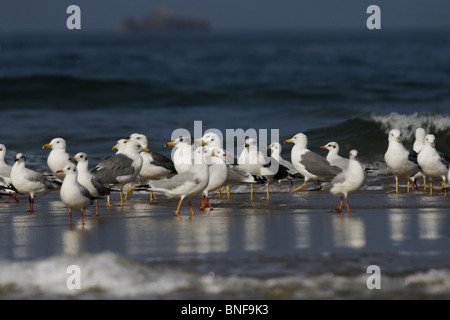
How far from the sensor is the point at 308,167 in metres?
11.8

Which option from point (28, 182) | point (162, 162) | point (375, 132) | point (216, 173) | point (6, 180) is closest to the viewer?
point (216, 173)

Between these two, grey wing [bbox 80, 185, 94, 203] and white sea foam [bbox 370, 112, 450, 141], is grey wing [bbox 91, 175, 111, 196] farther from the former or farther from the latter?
white sea foam [bbox 370, 112, 450, 141]

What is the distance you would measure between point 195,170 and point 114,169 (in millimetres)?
1578

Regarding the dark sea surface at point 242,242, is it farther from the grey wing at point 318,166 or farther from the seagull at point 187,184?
the grey wing at point 318,166

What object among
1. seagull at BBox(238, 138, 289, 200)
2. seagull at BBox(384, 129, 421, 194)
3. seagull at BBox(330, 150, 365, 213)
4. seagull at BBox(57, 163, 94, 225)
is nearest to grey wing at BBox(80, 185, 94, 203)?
seagull at BBox(57, 163, 94, 225)

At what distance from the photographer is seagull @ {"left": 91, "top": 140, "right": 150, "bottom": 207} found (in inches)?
421

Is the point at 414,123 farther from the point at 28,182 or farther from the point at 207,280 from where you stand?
the point at 207,280

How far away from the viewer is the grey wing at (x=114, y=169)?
10.7 meters

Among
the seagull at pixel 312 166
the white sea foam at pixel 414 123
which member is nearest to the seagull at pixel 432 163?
the seagull at pixel 312 166

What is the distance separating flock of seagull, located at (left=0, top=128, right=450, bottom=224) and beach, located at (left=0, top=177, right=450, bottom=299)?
0.35 m

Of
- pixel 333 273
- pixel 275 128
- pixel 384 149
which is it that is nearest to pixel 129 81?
pixel 275 128

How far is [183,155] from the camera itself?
37.3 ft

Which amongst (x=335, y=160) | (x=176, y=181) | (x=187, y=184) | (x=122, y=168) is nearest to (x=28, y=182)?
(x=122, y=168)
